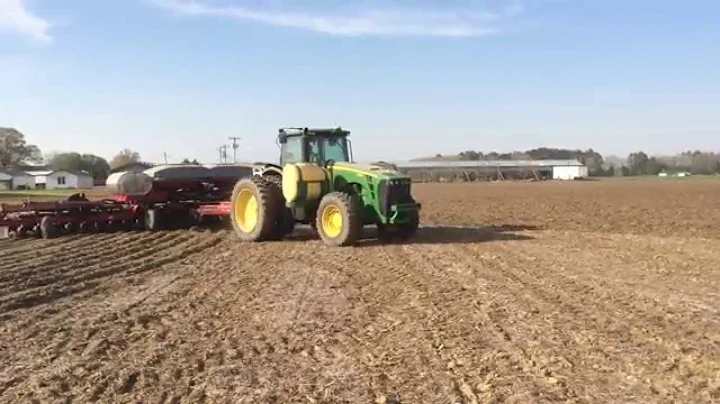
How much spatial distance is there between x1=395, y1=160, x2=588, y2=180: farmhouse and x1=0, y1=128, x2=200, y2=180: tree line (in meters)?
46.9

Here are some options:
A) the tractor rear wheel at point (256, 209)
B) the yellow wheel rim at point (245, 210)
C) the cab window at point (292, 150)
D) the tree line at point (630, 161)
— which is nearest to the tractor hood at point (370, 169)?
the cab window at point (292, 150)

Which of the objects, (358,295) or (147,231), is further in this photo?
(147,231)

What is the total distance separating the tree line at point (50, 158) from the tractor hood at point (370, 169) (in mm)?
90592

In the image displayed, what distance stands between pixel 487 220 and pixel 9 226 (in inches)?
515

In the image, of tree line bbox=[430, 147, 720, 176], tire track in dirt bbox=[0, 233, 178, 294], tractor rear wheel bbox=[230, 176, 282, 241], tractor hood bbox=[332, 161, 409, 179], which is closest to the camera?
tire track in dirt bbox=[0, 233, 178, 294]

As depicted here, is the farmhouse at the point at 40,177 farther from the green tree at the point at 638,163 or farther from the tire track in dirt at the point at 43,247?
the green tree at the point at 638,163

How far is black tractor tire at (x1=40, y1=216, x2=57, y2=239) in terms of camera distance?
52.1 feet

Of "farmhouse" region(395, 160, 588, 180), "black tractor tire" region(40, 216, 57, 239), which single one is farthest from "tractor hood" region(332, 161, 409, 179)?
"farmhouse" region(395, 160, 588, 180)

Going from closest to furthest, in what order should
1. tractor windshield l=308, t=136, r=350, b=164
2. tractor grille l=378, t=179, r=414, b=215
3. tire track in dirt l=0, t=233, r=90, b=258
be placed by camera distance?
tire track in dirt l=0, t=233, r=90, b=258, tractor grille l=378, t=179, r=414, b=215, tractor windshield l=308, t=136, r=350, b=164

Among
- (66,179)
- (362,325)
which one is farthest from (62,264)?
(66,179)

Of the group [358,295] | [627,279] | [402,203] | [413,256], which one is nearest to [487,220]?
[402,203]

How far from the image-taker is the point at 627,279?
391 inches

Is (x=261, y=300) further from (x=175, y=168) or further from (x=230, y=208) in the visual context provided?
(x=175, y=168)

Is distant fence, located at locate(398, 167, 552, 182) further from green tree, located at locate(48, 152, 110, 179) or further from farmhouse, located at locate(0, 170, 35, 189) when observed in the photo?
farmhouse, located at locate(0, 170, 35, 189)
